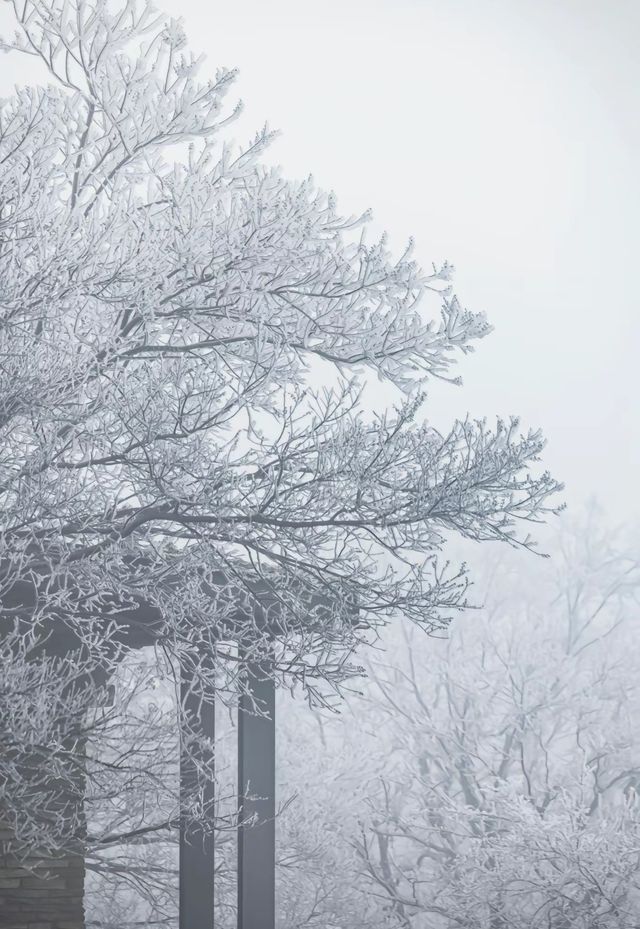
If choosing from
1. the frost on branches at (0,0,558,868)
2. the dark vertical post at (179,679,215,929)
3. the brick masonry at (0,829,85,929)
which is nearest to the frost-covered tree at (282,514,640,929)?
the dark vertical post at (179,679,215,929)

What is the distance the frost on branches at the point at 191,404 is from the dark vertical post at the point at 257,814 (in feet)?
2.74

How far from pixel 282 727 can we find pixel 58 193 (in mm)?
13990

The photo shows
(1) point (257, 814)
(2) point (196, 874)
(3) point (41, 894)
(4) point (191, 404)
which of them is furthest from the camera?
(2) point (196, 874)

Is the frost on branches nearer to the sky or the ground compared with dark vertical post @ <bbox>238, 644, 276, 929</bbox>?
nearer to the sky

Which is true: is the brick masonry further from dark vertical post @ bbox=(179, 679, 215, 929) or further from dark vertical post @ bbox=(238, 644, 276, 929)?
dark vertical post @ bbox=(238, 644, 276, 929)

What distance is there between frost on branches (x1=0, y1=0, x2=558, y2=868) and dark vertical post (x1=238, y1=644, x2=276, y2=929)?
0.84m

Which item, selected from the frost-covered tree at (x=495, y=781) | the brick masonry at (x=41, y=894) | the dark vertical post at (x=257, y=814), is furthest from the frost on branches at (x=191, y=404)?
the frost-covered tree at (x=495, y=781)

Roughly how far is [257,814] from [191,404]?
8.15ft

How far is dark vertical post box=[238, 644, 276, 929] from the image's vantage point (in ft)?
22.6

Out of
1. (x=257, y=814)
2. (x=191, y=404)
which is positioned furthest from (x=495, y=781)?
(x=191, y=404)

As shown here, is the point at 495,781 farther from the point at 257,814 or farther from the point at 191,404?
the point at 191,404

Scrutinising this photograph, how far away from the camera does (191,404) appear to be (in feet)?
19.4

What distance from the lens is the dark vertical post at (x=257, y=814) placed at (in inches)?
272

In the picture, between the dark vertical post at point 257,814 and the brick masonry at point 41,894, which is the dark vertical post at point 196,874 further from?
the brick masonry at point 41,894
